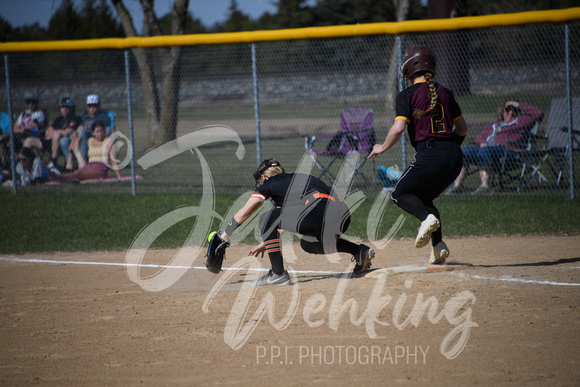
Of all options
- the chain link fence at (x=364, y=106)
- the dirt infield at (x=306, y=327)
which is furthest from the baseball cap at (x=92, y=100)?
the dirt infield at (x=306, y=327)

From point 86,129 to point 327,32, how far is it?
18.2 feet

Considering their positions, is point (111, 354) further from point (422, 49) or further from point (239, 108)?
point (239, 108)

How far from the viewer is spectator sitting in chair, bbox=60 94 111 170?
39.4 ft

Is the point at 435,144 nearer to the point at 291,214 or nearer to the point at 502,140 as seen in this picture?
the point at 291,214

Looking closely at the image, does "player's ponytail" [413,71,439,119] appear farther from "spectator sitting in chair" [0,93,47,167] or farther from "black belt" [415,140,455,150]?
"spectator sitting in chair" [0,93,47,167]

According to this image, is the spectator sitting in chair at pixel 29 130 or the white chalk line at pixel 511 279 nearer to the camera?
the white chalk line at pixel 511 279

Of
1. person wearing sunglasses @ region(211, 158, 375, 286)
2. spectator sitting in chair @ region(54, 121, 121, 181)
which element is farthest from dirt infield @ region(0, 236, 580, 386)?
spectator sitting in chair @ region(54, 121, 121, 181)

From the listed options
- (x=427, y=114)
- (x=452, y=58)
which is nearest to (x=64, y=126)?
(x=452, y=58)

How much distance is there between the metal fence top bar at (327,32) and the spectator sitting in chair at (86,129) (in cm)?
133

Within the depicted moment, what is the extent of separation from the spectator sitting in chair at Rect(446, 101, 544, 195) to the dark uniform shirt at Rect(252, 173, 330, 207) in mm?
5148

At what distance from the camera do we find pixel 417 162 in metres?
5.17

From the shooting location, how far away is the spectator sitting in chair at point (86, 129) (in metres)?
12.0

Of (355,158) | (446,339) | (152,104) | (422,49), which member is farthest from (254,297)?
(152,104)

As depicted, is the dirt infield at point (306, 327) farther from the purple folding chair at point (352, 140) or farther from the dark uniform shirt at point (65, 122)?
the dark uniform shirt at point (65, 122)
